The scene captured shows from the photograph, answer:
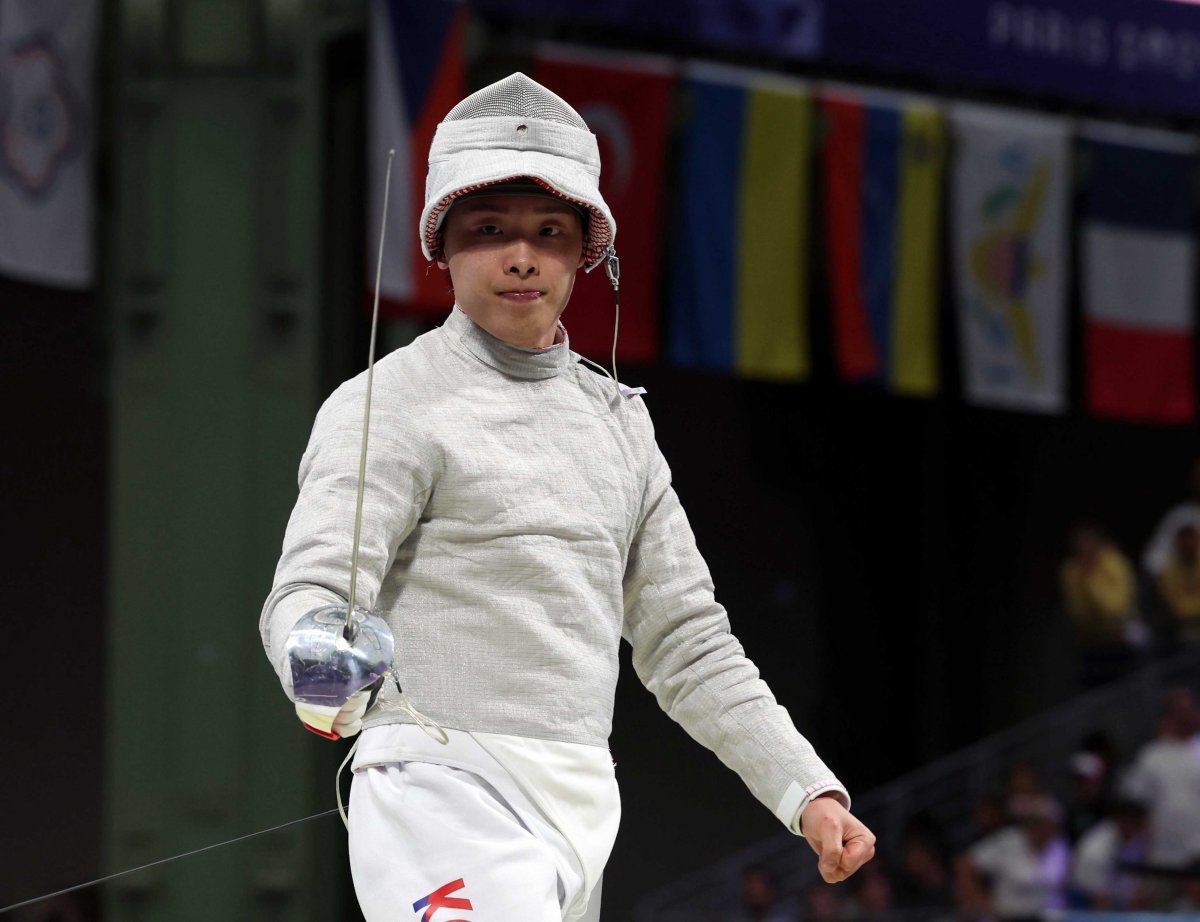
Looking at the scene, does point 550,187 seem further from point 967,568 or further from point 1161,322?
point 967,568

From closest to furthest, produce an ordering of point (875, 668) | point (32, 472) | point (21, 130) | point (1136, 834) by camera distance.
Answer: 1. point (21, 130)
2. point (32, 472)
3. point (1136, 834)
4. point (875, 668)

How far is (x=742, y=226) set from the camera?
22.1 ft

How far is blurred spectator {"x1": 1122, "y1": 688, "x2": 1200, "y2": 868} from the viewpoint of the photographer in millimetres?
7078

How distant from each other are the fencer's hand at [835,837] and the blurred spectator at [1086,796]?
5726 millimetres

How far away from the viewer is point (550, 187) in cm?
176

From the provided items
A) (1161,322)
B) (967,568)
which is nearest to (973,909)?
(967,568)

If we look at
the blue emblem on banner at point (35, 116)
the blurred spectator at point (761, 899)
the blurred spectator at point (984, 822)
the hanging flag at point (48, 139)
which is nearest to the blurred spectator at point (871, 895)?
the blurred spectator at point (761, 899)

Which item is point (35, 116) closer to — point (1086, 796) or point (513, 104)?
point (513, 104)

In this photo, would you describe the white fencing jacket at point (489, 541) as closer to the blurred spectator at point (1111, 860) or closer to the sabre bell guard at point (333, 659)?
A: the sabre bell guard at point (333, 659)

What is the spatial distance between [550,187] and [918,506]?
6814 millimetres

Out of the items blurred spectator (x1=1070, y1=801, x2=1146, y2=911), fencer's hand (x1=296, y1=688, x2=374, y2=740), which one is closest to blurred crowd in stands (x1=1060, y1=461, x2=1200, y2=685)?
blurred spectator (x1=1070, y1=801, x2=1146, y2=911)

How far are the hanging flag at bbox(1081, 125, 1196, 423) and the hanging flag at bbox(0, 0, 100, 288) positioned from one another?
13.5ft

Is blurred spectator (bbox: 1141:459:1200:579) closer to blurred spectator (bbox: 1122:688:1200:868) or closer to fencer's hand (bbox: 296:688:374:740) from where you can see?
blurred spectator (bbox: 1122:688:1200:868)

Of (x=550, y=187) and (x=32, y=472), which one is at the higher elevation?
(x=550, y=187)
